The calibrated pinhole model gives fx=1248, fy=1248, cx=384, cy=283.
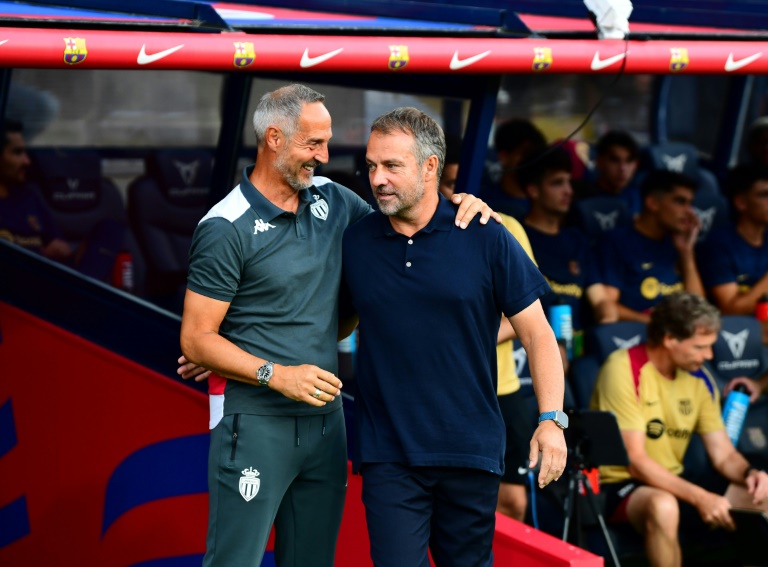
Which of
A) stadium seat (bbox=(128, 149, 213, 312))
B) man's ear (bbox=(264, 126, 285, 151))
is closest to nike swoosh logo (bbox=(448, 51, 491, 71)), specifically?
man's ear (bbox=(264, 126, 285, 151))

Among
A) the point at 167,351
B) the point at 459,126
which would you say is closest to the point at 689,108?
the point at 459,126

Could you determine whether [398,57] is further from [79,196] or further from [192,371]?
[79,196]

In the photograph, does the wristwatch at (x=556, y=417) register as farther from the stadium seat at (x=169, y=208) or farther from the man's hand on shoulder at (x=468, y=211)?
the stadium seat at (x=169, y=208)

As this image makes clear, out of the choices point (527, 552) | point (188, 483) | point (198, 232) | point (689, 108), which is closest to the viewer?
point (198, 232)

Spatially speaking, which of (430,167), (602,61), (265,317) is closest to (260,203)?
(265,317)

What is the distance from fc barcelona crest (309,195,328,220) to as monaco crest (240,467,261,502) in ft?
2.16

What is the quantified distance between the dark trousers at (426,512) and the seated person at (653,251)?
2899 mm

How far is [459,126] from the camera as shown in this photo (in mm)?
4531

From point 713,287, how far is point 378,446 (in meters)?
3.66

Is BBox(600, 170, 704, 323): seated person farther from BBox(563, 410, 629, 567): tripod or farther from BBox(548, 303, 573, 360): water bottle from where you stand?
BBox(563, 410, 629, 567): tripod

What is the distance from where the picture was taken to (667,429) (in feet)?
16.3

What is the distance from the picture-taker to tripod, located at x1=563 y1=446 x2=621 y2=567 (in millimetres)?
4262

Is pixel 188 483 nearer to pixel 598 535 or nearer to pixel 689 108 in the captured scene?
pixel 598 535

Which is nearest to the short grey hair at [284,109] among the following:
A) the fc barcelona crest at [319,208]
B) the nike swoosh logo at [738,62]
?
the fc barcelona crest at [319,208]
